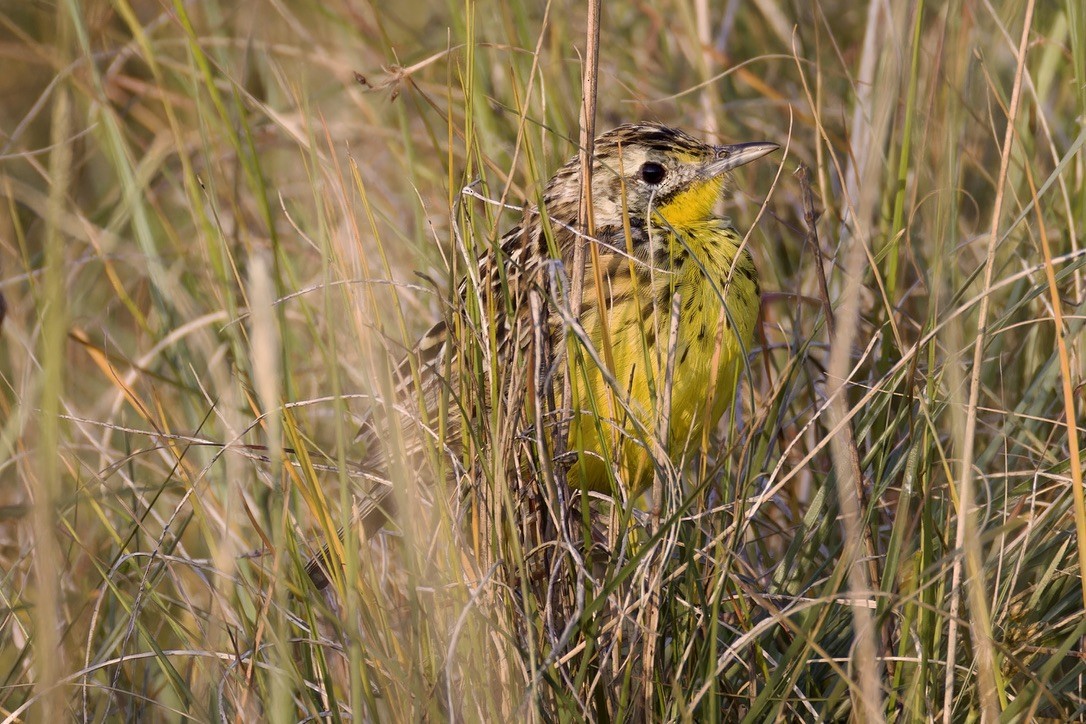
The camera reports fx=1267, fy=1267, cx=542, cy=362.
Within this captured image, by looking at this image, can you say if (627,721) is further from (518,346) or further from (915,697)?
(518,346)

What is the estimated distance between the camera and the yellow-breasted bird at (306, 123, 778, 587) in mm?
2055

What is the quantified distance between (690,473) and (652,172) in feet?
2.27

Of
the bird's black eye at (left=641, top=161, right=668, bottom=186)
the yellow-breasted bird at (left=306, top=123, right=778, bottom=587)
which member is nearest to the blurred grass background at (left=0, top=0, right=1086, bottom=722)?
the yellow-breasted bird at (left=306, top=123, right=778, bottom=587)

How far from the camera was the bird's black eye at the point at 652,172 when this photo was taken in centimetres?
288

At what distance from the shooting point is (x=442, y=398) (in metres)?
2.00

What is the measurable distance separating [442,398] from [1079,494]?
94 centimetres

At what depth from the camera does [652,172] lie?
289 cm

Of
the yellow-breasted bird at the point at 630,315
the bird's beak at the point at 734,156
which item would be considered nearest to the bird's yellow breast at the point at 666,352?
the yellow-breasted bird at the point at 630,315

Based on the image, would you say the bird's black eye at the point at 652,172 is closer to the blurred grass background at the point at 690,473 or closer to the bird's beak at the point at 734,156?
the bird's beak at the point at 734,156

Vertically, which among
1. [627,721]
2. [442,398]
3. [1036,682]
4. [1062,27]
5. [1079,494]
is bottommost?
[627,721]

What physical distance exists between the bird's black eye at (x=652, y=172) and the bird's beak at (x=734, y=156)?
0.33 ft

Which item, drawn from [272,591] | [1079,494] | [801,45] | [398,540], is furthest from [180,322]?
[1079,494]

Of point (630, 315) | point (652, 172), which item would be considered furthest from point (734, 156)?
point (630, 315)

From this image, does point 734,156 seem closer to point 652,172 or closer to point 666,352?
point 652,172
